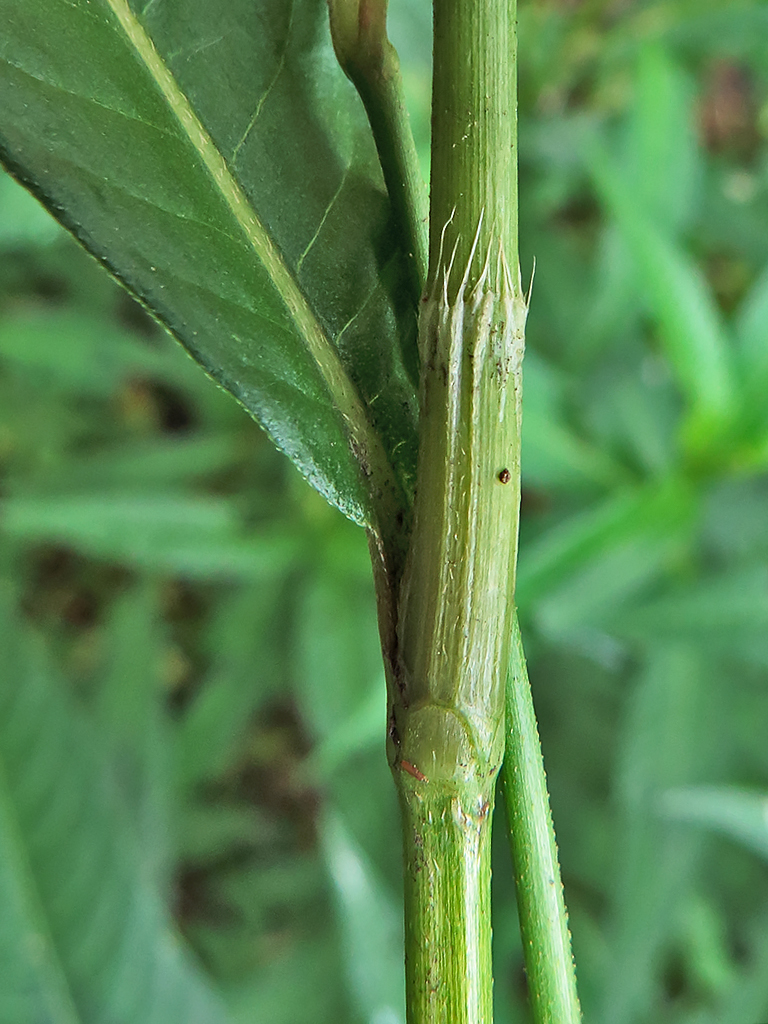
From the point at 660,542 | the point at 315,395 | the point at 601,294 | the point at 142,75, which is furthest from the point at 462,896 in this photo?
the point at 601,294

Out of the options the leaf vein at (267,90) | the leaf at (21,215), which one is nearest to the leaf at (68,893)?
the leaf at (21,215)

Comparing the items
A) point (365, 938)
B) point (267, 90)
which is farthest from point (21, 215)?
point (365, 938)

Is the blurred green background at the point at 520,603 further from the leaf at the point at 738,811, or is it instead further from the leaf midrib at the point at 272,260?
the leaf midrib at the point at 272,260

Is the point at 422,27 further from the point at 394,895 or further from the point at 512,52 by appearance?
the point at 394,895

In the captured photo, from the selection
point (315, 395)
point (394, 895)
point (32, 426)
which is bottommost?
point (394, 895)

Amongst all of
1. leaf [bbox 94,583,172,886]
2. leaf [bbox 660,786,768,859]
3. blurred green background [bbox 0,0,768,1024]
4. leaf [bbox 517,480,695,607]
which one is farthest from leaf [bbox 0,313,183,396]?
leaf [bbox 660,786,768,859]

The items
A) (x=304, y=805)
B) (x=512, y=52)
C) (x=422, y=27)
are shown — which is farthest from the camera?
(x=304, y=805)

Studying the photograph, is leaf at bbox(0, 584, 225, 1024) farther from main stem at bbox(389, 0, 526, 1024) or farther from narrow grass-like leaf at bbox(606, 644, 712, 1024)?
narrow grass-like leaf at bbox(606, 644, 712, 1024)
